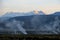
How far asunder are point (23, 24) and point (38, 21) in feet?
0.69

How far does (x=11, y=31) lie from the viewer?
360cm

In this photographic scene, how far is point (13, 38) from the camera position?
11.8 feet

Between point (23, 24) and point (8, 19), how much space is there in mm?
218

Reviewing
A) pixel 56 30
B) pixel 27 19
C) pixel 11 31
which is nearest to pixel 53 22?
pixel 56 30

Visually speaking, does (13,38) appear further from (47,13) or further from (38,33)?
(47,13)

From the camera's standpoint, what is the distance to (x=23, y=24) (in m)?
3.60

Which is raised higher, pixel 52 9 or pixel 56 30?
pixel 52 9

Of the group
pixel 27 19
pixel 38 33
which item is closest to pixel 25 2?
pixel 27 19

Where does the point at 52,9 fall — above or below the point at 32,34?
above

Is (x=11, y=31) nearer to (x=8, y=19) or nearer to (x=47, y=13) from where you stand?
(x=8, y=19)

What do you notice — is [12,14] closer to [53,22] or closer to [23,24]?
[23,24]

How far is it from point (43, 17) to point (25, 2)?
0.33 metres

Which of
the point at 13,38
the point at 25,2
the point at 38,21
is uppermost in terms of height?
the point at 25,2

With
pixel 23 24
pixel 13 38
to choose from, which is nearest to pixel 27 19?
pixel 23 24
